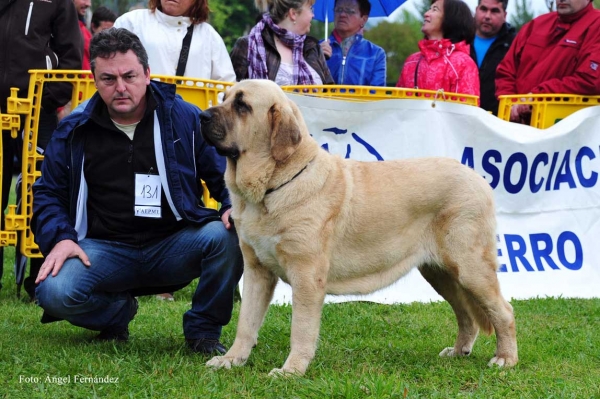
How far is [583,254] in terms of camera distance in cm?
668

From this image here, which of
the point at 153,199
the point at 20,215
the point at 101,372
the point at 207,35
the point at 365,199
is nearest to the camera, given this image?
the point at 101,372

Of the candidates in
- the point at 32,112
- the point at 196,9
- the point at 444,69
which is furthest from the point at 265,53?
the point at 32,112

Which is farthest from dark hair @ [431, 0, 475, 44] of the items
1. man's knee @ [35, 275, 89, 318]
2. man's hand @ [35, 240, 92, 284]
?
man's knee @ [35, 275, 89, 318]

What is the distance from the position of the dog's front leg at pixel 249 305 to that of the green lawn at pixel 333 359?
0.10 m

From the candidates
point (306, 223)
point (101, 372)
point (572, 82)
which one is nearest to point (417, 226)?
point (306, 223)

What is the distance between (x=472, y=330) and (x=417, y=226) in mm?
731

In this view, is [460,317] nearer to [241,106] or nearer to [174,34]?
[241,106]

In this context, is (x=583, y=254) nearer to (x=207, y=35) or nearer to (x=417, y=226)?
(x=417, y=226)

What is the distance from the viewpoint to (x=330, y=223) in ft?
13.6

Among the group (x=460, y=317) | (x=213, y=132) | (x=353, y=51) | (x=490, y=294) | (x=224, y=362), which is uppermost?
(x=353, y=51)

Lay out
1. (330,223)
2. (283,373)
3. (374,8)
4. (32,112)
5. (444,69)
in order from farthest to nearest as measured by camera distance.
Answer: (374,8)
(444,69)
(32,112)
(330,223)
(283,373)

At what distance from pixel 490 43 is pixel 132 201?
17.1ft

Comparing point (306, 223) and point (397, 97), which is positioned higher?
point (397, 97)

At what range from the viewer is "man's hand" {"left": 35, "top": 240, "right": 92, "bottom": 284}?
4309mm
